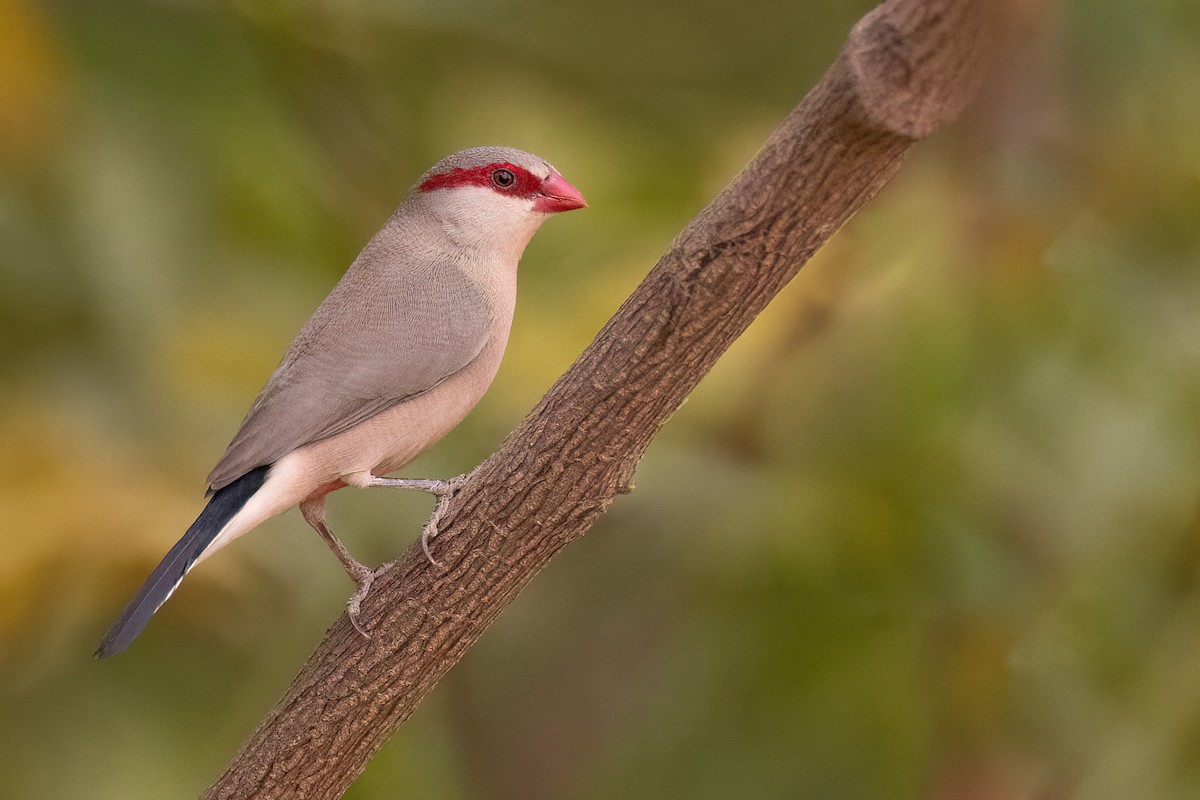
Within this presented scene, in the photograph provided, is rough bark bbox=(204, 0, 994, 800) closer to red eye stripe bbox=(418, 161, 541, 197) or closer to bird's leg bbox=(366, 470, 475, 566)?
bird's leg bbox=(366, 470, 475, 566)

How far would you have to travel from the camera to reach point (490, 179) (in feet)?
6.82

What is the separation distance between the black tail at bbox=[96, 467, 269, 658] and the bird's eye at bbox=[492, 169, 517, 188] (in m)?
0.62

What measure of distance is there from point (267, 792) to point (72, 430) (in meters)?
1.51

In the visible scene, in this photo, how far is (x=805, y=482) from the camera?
126 inches

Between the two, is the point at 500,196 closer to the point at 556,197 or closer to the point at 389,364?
the point at 556,197

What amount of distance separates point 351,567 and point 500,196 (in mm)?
666

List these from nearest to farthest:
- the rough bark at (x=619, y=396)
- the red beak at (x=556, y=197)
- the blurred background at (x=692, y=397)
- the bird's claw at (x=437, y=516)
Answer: the rough bark at (x=619, y=396), the bird's claw at (x=437, y=516), the red beak at (x=556, y=197), the blurred background at (x=692, y=397)

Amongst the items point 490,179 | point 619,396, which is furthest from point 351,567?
point 490,179

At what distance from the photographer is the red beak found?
6.75 feet

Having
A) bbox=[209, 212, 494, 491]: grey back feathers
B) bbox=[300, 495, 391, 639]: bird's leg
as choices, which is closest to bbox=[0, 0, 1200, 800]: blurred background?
bbox=[300, 495, 391, 639]: bird's leg

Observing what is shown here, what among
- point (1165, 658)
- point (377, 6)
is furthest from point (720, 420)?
point (377, 6)

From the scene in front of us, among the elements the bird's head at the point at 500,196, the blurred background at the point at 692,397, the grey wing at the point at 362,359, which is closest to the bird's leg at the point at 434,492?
the grey wing at the point at 362,359

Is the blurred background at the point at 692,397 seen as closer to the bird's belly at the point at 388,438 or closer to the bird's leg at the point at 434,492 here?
the bird's belly at the point at 388,438

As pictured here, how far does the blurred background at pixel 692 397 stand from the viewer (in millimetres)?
3000
